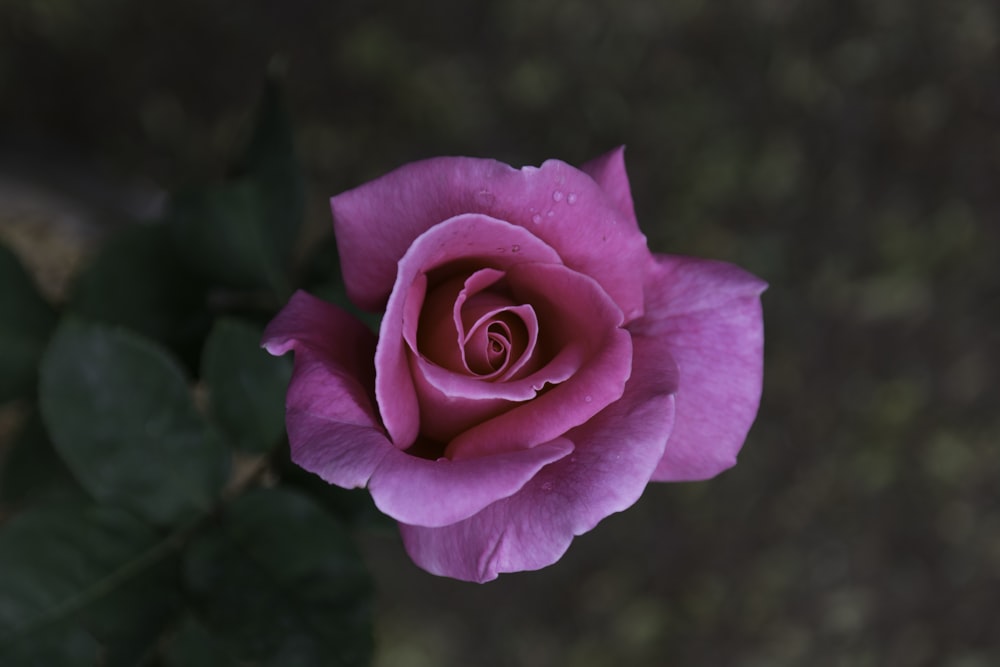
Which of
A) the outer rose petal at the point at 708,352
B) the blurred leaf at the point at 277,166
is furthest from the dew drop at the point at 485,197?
the blurred leaf at the point at 277,166

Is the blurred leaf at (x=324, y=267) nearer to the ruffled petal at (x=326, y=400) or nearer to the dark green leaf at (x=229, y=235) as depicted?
the dark green leaf at (x=229, y=235)

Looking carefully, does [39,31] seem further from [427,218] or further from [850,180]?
Answer: [850,180]

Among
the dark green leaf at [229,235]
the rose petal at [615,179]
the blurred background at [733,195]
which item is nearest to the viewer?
the rose petal at [615,179]

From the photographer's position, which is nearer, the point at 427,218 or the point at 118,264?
the point at 427,218

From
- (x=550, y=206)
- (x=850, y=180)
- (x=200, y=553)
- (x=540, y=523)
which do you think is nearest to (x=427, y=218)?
(x=550, y=206)

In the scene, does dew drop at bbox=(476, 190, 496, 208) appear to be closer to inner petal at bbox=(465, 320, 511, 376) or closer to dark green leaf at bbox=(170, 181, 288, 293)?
inner petal at bbox=(465, 320, 511, 376)

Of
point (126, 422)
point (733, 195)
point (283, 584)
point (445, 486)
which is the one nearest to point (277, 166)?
point (126, 422)

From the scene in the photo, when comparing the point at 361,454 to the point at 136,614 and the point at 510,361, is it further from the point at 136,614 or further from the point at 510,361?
the point at 136,614
